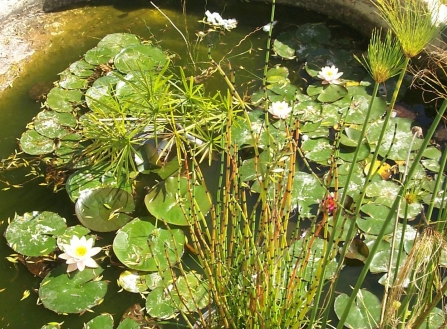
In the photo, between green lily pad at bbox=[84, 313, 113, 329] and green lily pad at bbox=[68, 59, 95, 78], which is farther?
green lily pad at bbox=[68, 59, 95, 78]

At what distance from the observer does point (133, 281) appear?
200cm

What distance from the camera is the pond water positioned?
77.8 inches

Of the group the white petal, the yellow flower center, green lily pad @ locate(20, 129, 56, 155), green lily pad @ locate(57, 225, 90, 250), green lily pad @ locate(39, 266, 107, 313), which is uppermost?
green lily pad @ locate(20, 129, 56, 155)

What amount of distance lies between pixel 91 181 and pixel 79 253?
1.25ft

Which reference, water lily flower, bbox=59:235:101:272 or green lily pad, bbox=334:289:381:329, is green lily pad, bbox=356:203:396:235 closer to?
green lily pad, bbox=334:289:381:329

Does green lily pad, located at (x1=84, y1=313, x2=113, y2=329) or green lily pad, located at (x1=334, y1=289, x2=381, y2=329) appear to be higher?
green lily pad, located at (x1=334, y1=289, x2=381, y2=329)

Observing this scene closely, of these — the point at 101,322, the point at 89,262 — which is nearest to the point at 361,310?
the point at 101,322

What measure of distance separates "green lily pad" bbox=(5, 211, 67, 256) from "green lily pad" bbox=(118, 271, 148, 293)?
32 centimetres

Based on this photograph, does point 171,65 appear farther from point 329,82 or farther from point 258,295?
point 258,295

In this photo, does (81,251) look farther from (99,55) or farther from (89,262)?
(99,55)

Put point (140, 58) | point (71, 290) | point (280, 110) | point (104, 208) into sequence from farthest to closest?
point (140, 58) < point (280, 110) < point (104, 208) < point (71, 290)

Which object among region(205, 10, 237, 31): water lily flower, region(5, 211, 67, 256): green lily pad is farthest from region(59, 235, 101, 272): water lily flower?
region(205, 10, 237, 31): water lily flower

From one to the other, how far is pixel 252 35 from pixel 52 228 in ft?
5.73

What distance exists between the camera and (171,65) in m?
2.90
